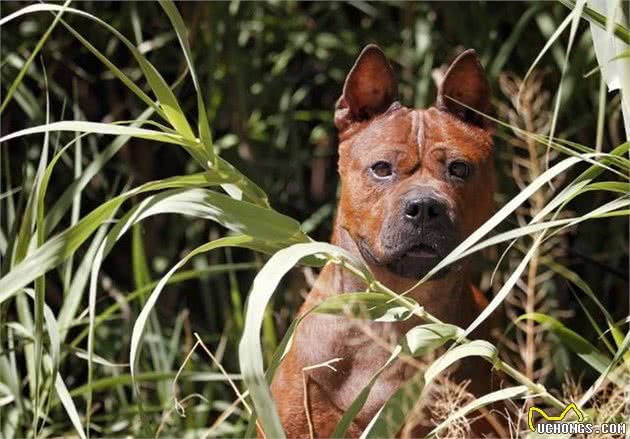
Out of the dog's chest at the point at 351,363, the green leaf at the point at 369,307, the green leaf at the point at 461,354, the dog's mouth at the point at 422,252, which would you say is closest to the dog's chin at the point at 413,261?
the dog's mouth at the point at 422,252

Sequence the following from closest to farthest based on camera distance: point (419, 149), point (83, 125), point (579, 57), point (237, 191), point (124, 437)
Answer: point (83, 125) < point (237, 191) < point (419, 149) < point (124, 437) < point (579, 57)

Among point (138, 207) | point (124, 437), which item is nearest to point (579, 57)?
point (124, 437)

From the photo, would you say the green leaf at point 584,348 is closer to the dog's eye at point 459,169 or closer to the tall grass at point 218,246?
the tall grass at point 218,246

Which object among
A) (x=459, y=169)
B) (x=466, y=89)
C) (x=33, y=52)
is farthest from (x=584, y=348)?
(x=33, y=52)

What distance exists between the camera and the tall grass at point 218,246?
6.79 ft

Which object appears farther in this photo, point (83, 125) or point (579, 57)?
point (579, 57)

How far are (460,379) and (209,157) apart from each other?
67 centimetres

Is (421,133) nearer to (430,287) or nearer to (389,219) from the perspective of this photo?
(389,219)

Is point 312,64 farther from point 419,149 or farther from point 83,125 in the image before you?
point 83,125

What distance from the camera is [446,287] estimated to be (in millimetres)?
2580

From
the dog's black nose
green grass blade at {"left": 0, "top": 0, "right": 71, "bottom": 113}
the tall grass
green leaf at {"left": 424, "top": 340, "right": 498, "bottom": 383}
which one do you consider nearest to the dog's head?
the dog's black nose

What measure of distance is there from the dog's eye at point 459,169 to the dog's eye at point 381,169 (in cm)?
12

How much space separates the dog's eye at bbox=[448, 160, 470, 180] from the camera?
2490mm

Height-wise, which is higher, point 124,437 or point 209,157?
point 209,157
